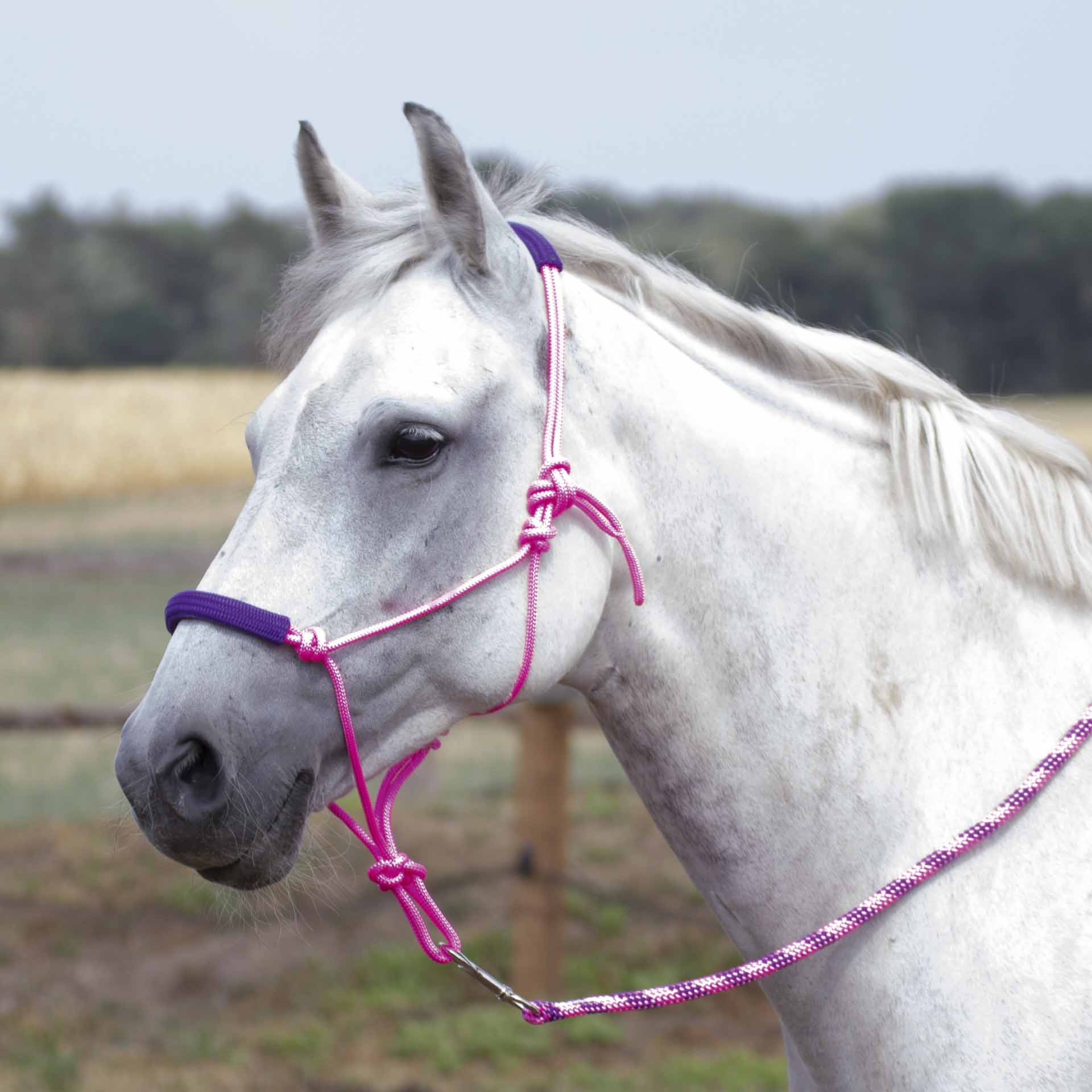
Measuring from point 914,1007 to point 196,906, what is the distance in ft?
16.7

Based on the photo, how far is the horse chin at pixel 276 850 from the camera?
5.29 feet

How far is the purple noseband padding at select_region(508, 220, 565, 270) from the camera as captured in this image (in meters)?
1.81

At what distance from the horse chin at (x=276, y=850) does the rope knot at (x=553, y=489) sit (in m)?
0.54

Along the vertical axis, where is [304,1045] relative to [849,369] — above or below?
below

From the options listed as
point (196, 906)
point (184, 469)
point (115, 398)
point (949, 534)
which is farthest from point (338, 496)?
point (115, 398)

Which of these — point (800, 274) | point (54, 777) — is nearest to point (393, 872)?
point (54, 777)

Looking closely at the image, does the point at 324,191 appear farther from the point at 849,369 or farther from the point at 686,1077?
the point at 686,1077

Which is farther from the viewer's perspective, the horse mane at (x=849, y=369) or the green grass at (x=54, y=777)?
the green grass at (x=54, y=777)

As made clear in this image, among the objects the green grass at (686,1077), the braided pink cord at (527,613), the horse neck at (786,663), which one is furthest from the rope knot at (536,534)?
the green grass at (686,1077)

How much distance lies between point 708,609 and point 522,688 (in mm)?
342

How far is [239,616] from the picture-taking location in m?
1.56

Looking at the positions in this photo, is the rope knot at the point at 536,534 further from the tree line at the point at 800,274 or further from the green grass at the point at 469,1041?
the tree line at the point at 800,274

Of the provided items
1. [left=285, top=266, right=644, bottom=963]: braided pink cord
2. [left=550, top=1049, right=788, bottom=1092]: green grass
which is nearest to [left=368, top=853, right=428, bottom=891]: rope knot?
[left=285, top=266, right=644, bottom=963]: braided pink cord

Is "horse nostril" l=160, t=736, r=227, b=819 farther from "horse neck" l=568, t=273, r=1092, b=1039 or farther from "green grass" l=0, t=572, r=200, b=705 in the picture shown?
"green grass" l=0, t=572, r=200, b=705
